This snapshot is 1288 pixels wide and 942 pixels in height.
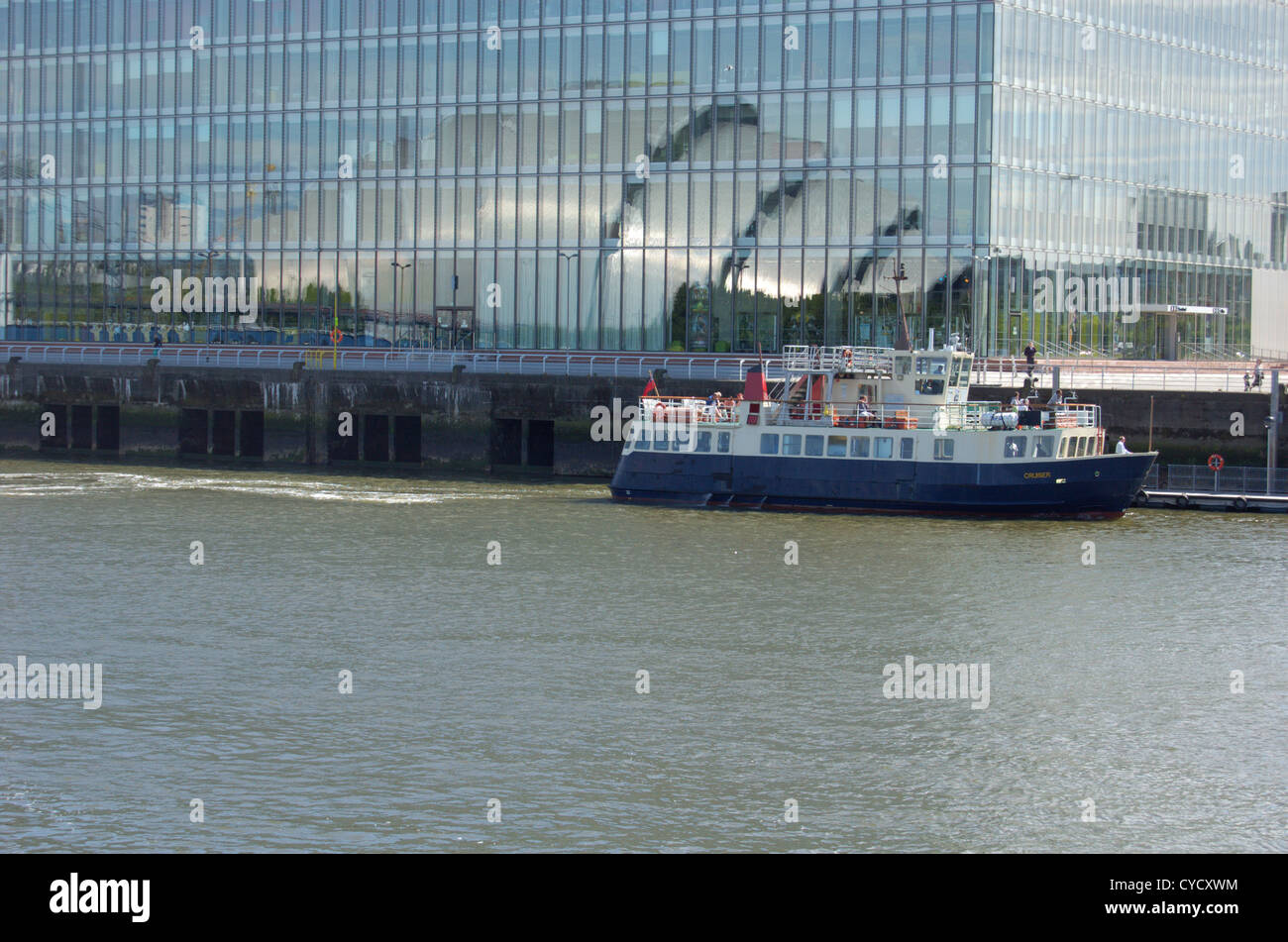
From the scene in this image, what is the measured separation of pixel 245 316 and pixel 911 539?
200 feet

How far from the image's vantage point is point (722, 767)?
25.6 metres

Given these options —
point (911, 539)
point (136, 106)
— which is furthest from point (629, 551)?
point (136, 106)

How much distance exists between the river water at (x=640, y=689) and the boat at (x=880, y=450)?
132 inches

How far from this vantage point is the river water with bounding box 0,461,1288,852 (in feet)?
76.3

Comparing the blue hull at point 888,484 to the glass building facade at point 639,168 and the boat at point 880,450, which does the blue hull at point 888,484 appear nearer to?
the boat at point 880,450

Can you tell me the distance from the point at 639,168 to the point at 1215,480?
4017 cm

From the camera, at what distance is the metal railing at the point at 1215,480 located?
5941cm

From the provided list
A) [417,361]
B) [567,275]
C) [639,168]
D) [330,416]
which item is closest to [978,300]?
[639,168]

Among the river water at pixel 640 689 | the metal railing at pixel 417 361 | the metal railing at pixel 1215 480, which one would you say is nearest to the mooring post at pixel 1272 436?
the metal railing at pixel 1215 480

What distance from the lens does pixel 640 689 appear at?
30.2 m

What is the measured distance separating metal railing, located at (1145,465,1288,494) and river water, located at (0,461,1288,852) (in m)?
7.31

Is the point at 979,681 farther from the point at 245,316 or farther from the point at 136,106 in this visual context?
the point at 136,106

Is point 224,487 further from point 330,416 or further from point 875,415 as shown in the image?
point 875,415

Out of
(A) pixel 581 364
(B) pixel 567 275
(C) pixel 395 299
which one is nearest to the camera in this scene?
(A) pixel 581 364
